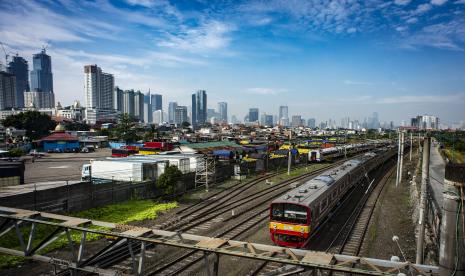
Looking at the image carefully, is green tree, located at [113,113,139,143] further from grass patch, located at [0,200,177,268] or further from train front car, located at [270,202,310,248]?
train front car, located at [270,202,310,248]

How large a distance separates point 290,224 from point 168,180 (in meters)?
14.6

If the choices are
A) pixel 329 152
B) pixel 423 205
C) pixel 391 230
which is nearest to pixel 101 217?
pixel 391 230

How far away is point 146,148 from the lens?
173ft

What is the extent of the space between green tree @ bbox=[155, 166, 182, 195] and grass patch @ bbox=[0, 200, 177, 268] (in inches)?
58.1

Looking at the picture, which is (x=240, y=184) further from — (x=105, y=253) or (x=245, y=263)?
(x=105, y=253)

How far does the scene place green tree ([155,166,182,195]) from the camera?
90.4 feet

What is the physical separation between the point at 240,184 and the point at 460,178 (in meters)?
30.4

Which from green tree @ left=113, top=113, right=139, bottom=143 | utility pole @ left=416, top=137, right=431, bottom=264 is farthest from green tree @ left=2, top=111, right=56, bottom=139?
utility pole @ left=416, top=137, right=431, bottom=264

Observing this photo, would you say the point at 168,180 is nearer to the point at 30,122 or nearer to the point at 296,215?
the point at 296,215

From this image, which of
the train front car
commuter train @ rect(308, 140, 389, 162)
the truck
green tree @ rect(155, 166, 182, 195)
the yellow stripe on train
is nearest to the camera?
the yellow stripe on train

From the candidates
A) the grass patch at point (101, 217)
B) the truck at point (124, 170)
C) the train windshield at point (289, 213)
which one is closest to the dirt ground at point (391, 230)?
the train windshield at point (289, 213)

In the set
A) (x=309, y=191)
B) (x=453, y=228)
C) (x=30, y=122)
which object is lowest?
(x=309, y=191)

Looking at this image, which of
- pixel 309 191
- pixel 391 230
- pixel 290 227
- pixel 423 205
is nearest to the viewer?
pixel 423 205

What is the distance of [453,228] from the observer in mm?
5832
